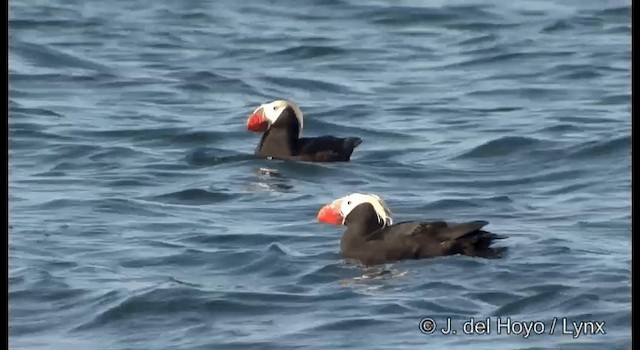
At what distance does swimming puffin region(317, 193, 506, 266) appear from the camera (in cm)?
1020

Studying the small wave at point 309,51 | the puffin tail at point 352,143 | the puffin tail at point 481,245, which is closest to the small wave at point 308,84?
the small wave at point 309,51

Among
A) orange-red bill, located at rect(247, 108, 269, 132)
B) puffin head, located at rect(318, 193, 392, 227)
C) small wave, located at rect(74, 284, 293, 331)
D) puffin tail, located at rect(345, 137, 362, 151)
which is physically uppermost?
puffin head, located at rect(318, 193, 392, 227)

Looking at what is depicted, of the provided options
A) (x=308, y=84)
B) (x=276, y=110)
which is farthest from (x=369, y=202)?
(x=308, y=84)

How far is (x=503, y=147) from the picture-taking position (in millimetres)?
14477

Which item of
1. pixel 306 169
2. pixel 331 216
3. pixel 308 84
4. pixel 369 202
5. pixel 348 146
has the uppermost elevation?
pixel 369 202

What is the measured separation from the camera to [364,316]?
925 cm

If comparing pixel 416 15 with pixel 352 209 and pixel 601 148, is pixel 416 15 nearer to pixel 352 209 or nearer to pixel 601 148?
pixel 601 148

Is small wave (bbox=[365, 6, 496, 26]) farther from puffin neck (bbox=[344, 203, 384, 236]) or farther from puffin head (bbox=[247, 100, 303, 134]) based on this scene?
puffin neck (bbox=[344, 203, 384, 236])

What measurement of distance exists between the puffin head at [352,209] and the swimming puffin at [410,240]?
0.08 meters

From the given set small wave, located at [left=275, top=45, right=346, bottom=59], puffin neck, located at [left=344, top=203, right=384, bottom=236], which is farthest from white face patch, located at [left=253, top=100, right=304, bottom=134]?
small wave, located at [left=275, top=45, right=346, bottom=59]

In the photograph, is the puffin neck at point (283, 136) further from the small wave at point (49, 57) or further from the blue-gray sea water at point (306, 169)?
the small wave at point (49, 57)

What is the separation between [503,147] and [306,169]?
1.85 meters

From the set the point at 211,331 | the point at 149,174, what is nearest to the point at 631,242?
the point at 211,331

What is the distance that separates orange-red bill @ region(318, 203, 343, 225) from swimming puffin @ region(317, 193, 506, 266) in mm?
168
